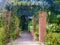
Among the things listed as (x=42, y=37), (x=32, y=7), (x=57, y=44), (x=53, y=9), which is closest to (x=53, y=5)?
(x=53, y=9)

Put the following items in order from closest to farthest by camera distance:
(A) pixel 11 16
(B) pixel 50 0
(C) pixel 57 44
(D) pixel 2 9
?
(B) pixel 50 0
(C) pixel 57 44
(D) pixel 2 9
(A) pixel 11 16

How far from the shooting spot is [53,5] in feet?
16.7

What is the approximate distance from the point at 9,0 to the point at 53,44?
2353mm

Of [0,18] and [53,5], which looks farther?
[0,18]

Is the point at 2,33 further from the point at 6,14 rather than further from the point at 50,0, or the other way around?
the point at 50,0

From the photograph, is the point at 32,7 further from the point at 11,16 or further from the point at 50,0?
the point at 50,0

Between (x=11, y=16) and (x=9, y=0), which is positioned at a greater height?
(x=9, y=0)

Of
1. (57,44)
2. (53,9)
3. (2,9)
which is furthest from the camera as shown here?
(2,9)

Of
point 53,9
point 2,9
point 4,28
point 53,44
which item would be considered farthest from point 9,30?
point 53,9

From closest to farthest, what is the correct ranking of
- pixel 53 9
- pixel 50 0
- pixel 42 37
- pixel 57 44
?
1. pixel 50 0
2. pixel 53 9
3. pixel 57 44
4. pixel 42 37

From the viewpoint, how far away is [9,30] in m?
7.82

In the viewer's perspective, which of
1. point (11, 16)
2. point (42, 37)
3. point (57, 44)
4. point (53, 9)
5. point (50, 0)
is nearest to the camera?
point (50, 0)

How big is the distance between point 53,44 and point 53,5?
5.94ft

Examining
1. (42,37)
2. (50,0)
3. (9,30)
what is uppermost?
(50,0)
